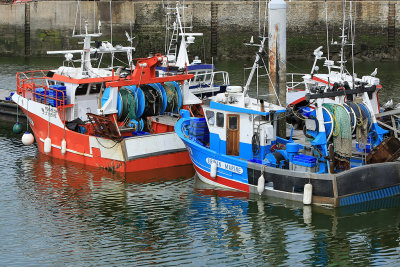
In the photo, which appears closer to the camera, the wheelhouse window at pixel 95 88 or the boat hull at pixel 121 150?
the boat hull at pixel 121 150

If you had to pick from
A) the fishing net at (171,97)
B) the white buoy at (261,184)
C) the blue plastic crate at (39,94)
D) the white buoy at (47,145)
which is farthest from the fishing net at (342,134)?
the blue plastic crate at (39,94)

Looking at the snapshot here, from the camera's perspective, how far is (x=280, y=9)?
17.1 m

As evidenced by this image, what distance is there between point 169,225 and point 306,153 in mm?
3105

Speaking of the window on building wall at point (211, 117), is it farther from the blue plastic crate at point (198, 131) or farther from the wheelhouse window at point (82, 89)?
the wheelhouse window at point (82, 89)

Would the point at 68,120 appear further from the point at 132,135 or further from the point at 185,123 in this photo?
the point at 185,123

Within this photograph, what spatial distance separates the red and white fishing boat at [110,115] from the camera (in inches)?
690

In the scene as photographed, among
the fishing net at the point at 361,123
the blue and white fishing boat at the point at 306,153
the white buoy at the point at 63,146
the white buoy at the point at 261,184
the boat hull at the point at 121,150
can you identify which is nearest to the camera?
the blue and white fishing boat at the point at 306,153

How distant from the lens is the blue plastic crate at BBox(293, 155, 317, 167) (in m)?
15.0

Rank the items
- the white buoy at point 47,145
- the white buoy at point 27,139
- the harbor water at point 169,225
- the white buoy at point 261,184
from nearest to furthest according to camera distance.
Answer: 1. the harbor water at point 169,225
2. the white buoy at point 261,184
3. the white buoy at point 47,145
4. the white buoy at point 27,139

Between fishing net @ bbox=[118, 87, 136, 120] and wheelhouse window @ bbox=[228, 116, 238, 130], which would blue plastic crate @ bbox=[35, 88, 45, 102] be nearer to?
fishing net @ bbox=[118, 87, 136, 120]

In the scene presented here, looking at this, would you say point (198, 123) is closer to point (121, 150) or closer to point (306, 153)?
point (121, 150)

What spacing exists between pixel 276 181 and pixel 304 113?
176cm

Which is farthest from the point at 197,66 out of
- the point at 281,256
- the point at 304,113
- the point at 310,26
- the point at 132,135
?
the point at 310,26

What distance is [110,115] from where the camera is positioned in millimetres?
17812
